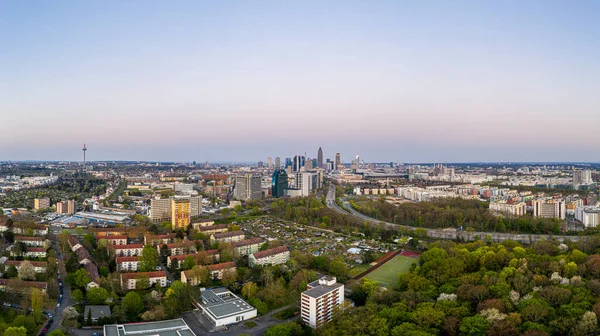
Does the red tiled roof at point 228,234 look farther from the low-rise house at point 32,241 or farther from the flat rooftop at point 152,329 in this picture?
the flat rooftop at point 152,329

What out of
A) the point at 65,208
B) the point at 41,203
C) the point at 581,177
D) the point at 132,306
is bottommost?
the point at 132,306

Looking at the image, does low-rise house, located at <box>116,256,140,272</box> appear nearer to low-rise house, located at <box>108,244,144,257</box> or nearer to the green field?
low-rise house, located at <box>108,244,144,257</box>

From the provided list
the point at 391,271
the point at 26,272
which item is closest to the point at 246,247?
the point at 391,271

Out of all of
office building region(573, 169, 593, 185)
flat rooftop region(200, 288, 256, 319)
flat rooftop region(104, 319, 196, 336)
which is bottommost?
flat rooftop region(104, 319, 196, 336)

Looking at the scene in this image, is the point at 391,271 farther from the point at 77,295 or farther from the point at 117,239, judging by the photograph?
the point at 117,239

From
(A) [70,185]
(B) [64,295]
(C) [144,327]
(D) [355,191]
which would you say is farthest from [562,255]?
(A) [70,185]

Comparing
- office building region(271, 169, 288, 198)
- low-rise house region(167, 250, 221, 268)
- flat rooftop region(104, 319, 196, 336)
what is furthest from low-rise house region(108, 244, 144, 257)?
office building region(271, 169, 288, 198)

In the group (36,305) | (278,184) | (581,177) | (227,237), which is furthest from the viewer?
(581,177)
